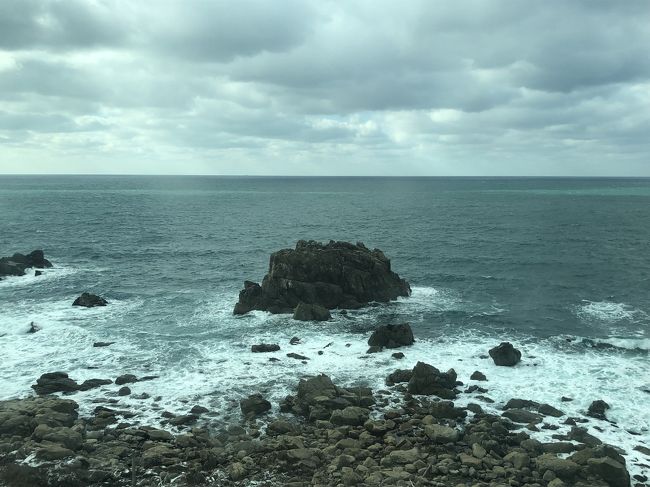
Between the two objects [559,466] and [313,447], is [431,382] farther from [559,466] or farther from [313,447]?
[313,447]

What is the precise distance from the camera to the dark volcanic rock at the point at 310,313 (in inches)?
1923

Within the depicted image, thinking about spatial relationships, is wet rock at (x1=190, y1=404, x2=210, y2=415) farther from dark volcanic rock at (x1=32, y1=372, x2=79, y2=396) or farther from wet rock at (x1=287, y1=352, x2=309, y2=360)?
wet rock at (x1=287, y1=352, x2=309, y2=360)

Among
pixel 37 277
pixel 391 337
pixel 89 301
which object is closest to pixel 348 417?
pixel 391 337

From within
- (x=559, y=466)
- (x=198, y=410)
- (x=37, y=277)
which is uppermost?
(x=37, y=277)

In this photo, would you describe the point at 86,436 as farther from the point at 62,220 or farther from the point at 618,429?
the point at 62,220

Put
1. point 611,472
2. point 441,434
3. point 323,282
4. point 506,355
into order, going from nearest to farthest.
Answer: point 611,472
point 441,434
point 506,355
point 323,282

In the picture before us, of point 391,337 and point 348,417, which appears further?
point 391,337

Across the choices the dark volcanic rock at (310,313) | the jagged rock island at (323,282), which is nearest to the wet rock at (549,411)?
the dark volcanic rock at (310,313)

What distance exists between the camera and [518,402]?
31641mm

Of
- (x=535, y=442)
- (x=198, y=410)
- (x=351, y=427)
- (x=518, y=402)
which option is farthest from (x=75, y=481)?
(x=518, y=402)

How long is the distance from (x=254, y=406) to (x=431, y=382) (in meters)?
12.0

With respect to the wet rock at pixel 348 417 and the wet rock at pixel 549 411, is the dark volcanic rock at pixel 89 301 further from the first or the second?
the wet rock at pixel 549 411

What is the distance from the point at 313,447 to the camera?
26516mm

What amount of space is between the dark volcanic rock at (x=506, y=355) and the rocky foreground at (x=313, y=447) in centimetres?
591
